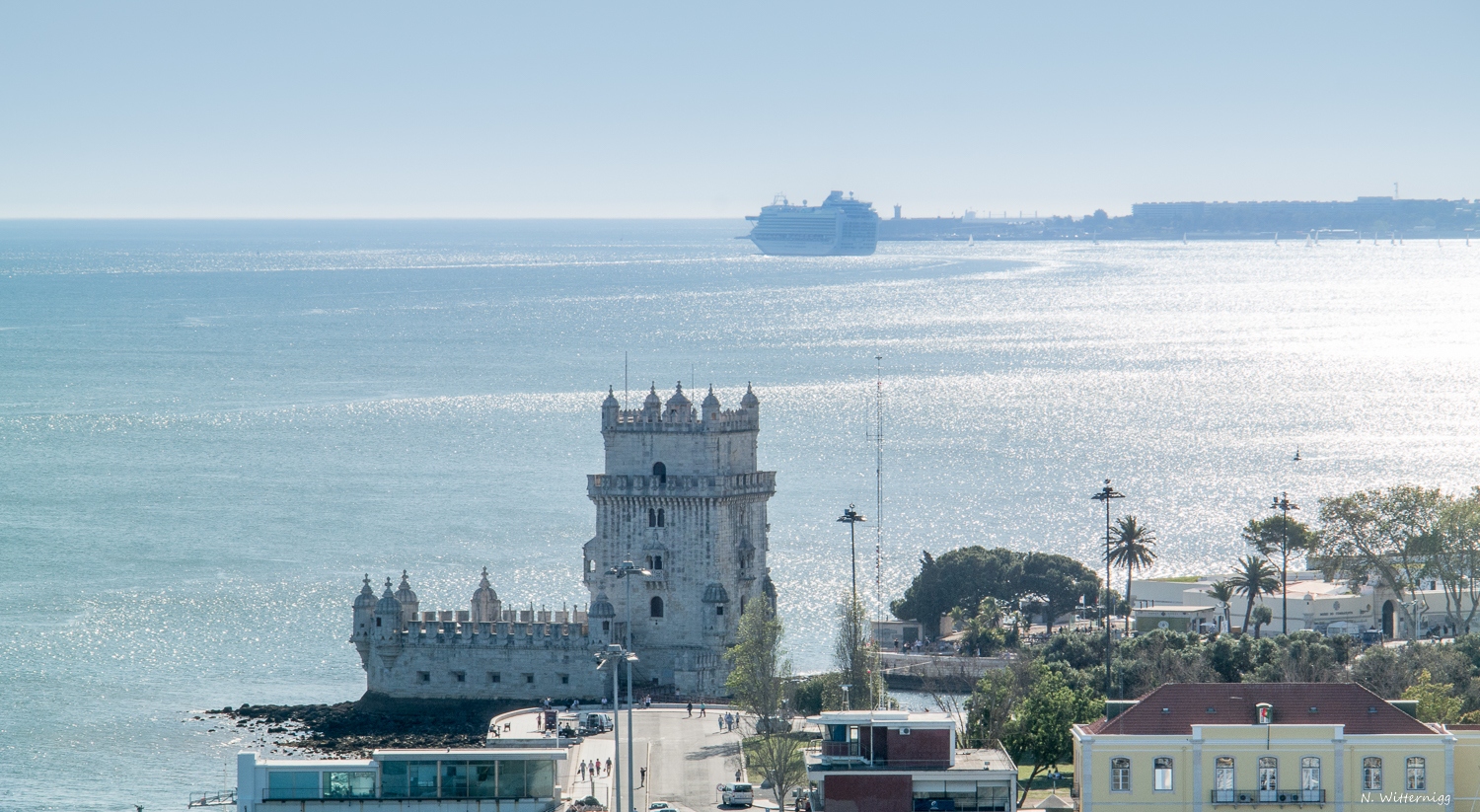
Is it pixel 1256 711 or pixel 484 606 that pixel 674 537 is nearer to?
pixel 484 606

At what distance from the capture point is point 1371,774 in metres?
58.3

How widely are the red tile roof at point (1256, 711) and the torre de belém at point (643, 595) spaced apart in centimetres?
2957

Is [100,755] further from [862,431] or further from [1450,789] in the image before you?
[862,431]

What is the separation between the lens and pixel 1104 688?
271 feet

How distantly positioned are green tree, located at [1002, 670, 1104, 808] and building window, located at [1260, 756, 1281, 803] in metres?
9.56

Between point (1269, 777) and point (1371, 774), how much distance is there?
247cm

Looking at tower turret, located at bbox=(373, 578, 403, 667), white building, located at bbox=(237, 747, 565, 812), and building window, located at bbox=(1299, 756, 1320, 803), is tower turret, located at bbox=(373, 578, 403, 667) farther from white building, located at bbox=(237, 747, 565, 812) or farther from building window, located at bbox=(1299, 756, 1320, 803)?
building window, located at bbox=(1299, 756, 1320, 803)

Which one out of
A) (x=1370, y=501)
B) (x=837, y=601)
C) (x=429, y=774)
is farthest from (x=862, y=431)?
(x=429, y=774)

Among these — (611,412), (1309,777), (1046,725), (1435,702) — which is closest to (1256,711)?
(1309,777)

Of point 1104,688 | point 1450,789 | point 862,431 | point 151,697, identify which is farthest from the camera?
point 862,431

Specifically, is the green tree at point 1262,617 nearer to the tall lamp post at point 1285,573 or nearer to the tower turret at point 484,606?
the tall lamp post at point 1285,573

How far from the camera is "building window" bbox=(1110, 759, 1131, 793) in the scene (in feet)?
193

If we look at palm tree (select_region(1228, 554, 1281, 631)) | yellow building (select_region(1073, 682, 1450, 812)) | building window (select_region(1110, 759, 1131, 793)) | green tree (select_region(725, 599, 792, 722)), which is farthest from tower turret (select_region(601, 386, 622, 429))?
building window (select_region(1110, 759, 1131, 793))

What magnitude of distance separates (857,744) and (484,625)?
29.4 metres
